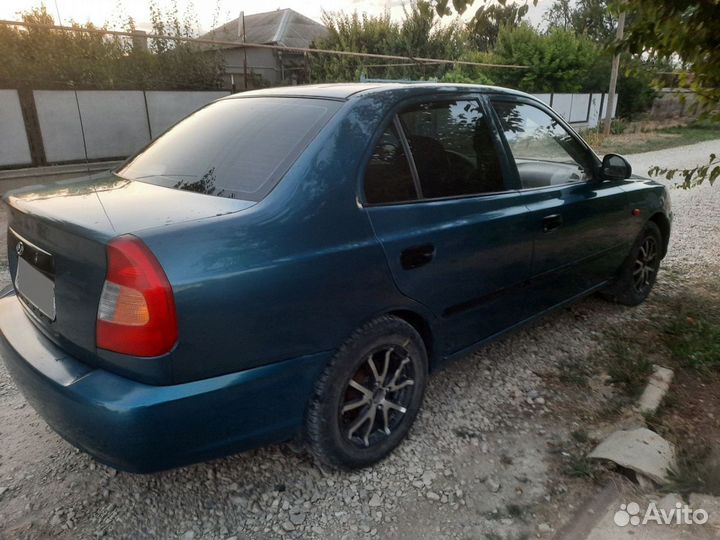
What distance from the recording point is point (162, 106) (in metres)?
8.85

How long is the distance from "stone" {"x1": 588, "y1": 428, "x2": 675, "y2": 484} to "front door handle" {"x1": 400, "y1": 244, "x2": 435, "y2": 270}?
119 centimetres

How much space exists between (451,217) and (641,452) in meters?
1.35

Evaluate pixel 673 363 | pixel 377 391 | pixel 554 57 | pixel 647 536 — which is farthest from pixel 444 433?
pixel 554 57

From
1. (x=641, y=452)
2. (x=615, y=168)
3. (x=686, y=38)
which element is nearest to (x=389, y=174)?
(x=641, y=452)

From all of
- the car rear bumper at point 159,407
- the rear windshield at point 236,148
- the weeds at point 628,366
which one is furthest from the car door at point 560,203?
the car rear bumper at point 159,407

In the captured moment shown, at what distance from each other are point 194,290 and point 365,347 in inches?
30.6

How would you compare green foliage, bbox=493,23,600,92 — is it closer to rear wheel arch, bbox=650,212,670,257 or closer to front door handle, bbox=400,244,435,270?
rear wheel arch, bbox=650,212,670,257

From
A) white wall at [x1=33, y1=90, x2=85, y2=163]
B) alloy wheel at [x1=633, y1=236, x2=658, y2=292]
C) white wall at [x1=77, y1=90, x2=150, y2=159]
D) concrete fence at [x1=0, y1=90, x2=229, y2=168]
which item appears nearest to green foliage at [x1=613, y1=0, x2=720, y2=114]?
alloy wheel at [x1=633, y1=236, x2=658, y2=292]

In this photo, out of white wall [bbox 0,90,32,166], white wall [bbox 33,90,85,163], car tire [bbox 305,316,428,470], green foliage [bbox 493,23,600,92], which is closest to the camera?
car tire [bbox 305,316,428,470]

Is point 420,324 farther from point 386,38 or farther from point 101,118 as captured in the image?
point 386,38

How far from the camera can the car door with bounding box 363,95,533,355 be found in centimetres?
235

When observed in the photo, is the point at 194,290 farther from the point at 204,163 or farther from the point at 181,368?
the point at 204,163

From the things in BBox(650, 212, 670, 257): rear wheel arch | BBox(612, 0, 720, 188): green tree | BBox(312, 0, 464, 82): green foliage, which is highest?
BBox(312, 0, 464, 82): green foliage

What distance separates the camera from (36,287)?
2.15m
